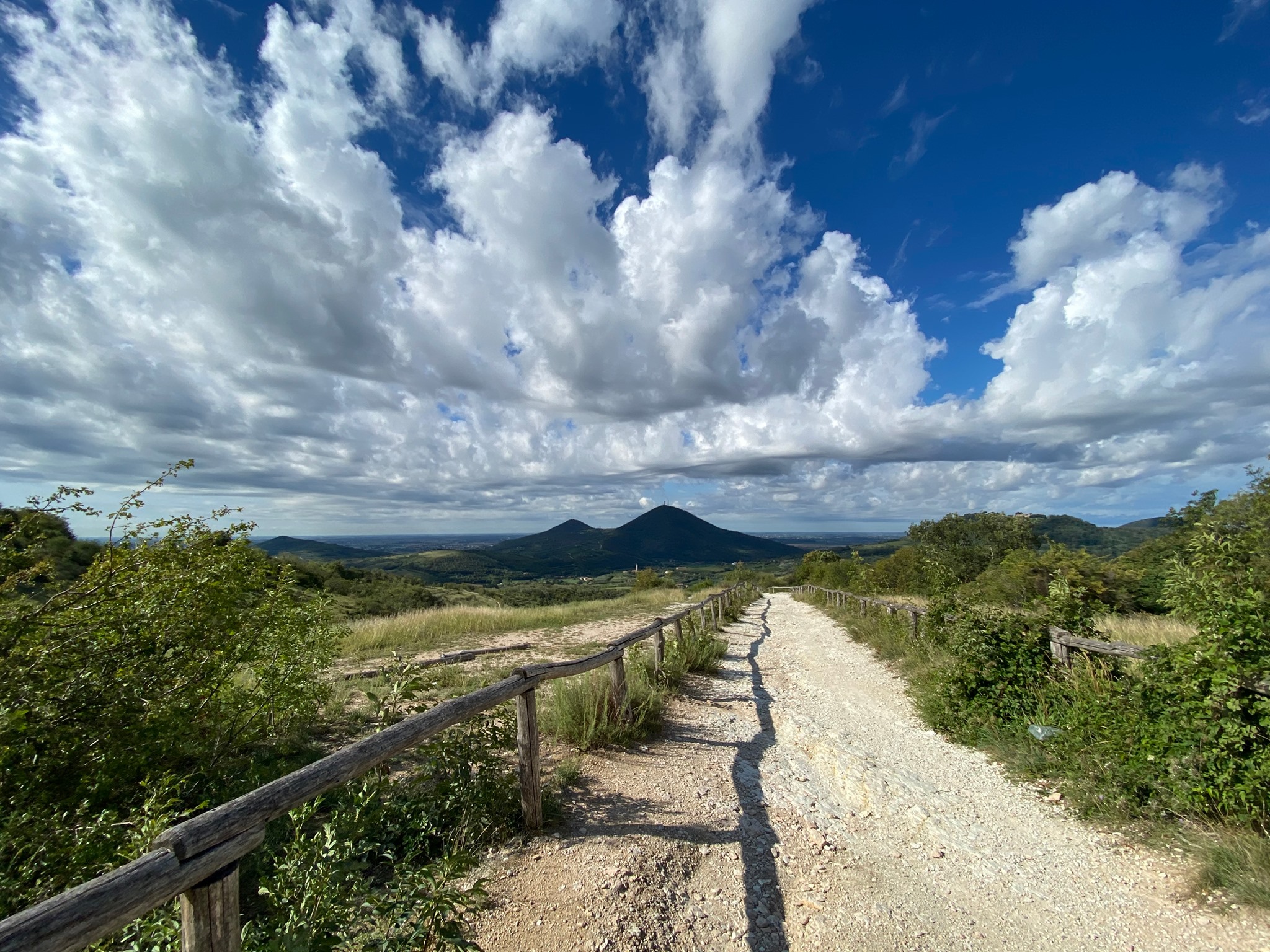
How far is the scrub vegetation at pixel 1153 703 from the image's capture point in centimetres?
400

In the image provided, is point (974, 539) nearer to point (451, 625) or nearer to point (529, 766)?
point (451, 625)

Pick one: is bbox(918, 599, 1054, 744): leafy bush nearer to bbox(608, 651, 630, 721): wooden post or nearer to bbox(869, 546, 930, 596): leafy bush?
bbox(608, 651, 630, 721): wooden post

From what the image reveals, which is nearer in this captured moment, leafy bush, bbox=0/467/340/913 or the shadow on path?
leafy bush, bbox=0/467/340/913

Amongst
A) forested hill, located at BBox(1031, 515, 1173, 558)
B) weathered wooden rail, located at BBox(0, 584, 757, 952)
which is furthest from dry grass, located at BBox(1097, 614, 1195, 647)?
forested hill, located at BBox(1031, 515, 1173, 558)

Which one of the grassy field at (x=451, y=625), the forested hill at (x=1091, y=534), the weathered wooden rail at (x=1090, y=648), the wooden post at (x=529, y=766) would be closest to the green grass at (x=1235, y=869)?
the weathered wooden rail at (x=1090, y=648)

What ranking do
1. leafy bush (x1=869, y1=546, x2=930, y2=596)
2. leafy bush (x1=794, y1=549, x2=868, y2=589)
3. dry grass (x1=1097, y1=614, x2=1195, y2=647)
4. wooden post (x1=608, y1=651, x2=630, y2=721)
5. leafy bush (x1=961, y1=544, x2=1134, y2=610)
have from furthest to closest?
leafy bush (x1=794, y1=549, x2=868, y2=589) < leafy bush (x1=869, y1=546, x2=930, y2=596) < leafy bush (x1=961, y1=544, x2=1134, y2=610) < dry grass (x1=1097, y1=614, x2=1195, y2=647) < wooden post (x1=608, y1=651, x2=630, y2=721)

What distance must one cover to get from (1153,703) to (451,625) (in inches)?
693

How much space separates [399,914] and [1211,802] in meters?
5.81

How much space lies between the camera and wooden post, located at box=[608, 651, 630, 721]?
699cm

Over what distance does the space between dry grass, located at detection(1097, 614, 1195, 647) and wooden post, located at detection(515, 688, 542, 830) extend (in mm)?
10731

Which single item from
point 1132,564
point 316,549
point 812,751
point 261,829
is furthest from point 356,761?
point 316,549

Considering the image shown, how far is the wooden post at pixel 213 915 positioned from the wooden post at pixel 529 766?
103 inches

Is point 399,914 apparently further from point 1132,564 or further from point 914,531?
point 914,531

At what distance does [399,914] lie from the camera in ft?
9.70
